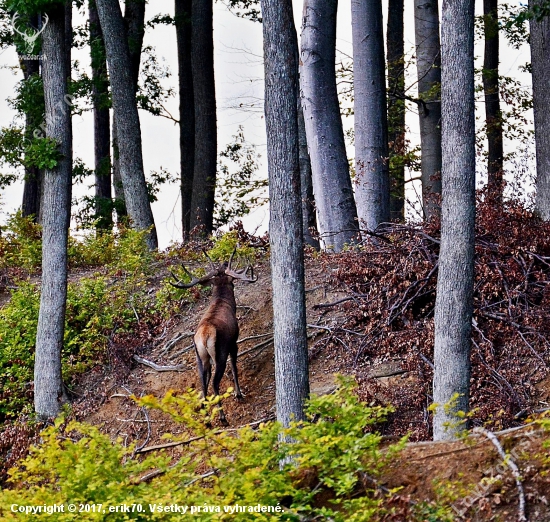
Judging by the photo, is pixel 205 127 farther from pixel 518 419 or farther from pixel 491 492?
pixel 491 492

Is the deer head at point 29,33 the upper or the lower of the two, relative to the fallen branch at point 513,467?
upper

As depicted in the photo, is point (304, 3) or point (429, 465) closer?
point (429, 465)

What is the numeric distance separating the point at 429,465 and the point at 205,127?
16.8 m

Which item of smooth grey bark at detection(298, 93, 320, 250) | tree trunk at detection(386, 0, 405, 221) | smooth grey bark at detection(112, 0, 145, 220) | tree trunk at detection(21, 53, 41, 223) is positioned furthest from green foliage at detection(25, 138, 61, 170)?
tree trunk at detection(21, 53, 41, 223)

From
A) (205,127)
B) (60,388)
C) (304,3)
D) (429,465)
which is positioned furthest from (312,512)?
(205,127)

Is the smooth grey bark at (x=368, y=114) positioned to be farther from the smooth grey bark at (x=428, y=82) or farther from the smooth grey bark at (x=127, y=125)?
the smooth grey bark at (x=428, y=82)

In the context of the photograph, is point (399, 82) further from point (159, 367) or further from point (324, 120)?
point (159, 367)

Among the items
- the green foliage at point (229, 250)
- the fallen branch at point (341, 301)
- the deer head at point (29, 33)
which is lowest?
the fallen branch at point (341, 301)

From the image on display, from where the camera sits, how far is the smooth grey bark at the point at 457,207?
29.0 feet

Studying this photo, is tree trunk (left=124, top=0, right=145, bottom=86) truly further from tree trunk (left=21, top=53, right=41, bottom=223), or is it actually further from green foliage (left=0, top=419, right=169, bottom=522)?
green foliage (left=0, top=419, right=169, bottom=522)

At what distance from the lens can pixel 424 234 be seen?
1262cm

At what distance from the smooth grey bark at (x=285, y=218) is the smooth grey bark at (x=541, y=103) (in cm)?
527


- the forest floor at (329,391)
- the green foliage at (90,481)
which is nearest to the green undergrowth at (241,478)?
the green foliage at (90,481)

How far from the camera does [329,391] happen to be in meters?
11.5
